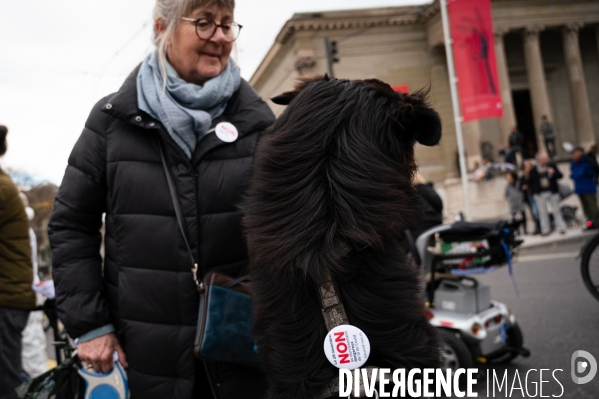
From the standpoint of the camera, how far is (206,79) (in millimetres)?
2479

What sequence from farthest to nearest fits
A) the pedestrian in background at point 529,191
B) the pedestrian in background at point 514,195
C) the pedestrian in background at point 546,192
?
the pedestrian in background at point 514,195 < the pedestrian in background at point 529,191 < the pedestrian in background at point 546,192

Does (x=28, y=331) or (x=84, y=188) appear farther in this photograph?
(x=28, y=331)

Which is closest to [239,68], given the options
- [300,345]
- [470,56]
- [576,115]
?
[300,345]

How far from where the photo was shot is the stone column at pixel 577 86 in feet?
111

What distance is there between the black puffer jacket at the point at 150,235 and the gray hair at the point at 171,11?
0.23 meters

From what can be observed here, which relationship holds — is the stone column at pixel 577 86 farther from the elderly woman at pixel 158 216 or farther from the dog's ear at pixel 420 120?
the dog's ear at pixel 420 120

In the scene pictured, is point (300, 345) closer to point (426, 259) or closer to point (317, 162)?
point (317, 162)

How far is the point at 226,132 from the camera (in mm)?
A: 2311

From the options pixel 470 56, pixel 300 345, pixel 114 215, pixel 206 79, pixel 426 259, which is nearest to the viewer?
pixel 300 345

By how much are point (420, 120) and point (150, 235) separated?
1.17 m

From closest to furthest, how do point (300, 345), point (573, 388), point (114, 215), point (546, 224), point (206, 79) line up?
point (300, 345) < point (114, 215) < point (206, 79) < point (573, 388) < point (546, 224)

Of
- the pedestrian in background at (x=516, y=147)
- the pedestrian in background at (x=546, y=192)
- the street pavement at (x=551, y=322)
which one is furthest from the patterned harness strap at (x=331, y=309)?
the pedestrian in background at (x=516, y=147)

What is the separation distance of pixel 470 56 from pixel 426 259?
647 inches

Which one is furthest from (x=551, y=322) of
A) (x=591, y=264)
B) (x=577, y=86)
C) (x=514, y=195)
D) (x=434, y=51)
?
(x=577, y=86)
